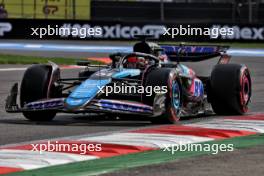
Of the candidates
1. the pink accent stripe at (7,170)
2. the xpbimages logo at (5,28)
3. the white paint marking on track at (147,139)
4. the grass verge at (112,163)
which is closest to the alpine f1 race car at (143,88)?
the white paint marking on track at (147,139)

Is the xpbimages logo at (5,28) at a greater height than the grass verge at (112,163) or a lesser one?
greater

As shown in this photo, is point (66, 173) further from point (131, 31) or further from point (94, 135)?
point (131, 31)

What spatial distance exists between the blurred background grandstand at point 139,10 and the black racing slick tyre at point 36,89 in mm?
31920

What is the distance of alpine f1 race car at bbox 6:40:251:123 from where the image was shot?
11.1 m

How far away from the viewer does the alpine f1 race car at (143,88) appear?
36.3 feet

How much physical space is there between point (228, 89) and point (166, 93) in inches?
67.9

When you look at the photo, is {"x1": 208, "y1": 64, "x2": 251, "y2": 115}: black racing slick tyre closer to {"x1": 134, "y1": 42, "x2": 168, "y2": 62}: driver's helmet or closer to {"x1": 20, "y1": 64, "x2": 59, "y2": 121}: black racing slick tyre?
{"x1": 134, "y1": 42, "x2": 168, "y2": 62}: driver's helmet

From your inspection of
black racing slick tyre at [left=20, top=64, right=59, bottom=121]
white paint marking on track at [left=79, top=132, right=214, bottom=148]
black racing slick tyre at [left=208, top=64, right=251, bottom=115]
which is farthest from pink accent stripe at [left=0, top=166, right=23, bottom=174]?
black racing slick tyre at [left=208, top=64, right=251, bottom=115]

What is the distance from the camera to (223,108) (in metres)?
12.8

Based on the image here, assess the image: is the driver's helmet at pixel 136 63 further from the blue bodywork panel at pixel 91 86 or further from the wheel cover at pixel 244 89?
the wheel cover at pixel 244 89

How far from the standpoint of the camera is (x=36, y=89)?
1173 cm

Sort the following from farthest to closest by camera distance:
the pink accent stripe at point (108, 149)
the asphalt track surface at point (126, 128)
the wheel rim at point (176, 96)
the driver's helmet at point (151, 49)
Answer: the driver's helmet at point (151, 49) → the wheel rim at point (176, 96) → the pink accent stripe at point (108, 149) → the asphalt track surface at point (126, 128)

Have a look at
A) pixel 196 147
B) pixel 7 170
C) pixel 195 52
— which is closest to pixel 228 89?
pixel 195 52

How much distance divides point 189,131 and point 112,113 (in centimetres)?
120
